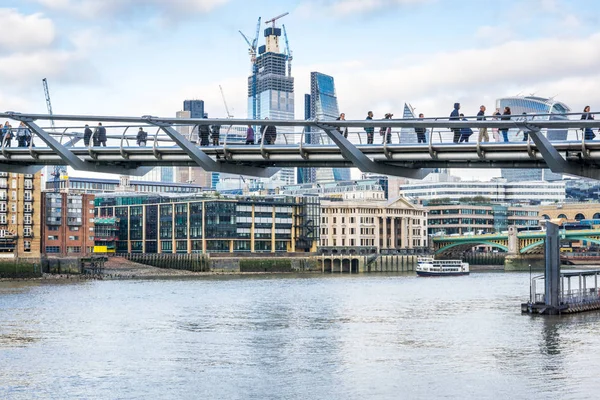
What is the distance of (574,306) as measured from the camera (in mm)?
65312

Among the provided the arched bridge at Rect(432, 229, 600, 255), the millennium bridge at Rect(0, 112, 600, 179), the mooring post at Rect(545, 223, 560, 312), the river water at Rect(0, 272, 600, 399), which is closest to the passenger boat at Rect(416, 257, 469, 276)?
the arched bridge at Rect(432, 229, 600, 255)

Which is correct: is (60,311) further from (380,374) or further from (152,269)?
(152,269)

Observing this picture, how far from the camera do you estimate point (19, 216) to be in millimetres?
137500

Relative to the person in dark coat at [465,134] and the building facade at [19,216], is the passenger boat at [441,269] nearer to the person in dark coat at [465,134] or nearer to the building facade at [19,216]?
the building facade at [19,216]

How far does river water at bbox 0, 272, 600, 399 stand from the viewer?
3784 cm

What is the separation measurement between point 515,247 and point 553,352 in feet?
482

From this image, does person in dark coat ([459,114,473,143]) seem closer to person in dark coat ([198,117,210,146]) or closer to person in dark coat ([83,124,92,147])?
person in dark coat ([198,117,210,146])

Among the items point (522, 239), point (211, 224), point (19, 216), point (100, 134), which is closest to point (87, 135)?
point (100, 134)

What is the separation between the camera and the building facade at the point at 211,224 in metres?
170

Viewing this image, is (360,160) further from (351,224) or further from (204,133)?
(351,224)

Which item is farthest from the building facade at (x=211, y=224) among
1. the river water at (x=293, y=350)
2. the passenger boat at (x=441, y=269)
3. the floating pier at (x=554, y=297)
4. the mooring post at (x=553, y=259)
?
the mooring post at (x=553, y=259)

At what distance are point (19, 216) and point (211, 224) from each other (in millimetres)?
39416

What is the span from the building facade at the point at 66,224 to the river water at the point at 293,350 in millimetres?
62024

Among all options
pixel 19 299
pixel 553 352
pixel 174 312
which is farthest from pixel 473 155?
pixel 19 299
